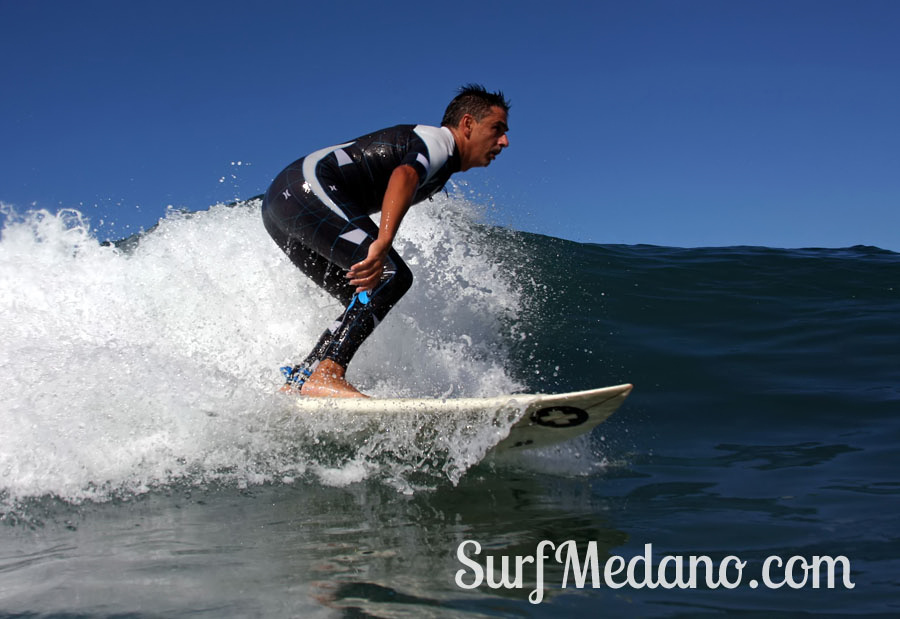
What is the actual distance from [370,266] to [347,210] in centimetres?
49

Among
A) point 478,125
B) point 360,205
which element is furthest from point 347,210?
point 478,125

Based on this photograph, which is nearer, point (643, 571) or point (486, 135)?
point (643, 571)

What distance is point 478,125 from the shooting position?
4180 mm

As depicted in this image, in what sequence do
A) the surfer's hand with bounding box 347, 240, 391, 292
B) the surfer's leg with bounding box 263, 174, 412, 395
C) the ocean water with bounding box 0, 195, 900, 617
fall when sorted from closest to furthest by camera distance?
the ocean water with bounding box 0, 195, 900, 617, the surfer's hand with bounding box 347, 240, 391, 292, the surfer's leg with bounding box 263, 174, 412, 395

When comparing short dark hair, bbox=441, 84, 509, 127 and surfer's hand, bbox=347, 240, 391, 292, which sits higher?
short dark hair, bbox=441, 84, 509, 127

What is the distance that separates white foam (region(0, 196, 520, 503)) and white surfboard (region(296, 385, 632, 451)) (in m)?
0.10

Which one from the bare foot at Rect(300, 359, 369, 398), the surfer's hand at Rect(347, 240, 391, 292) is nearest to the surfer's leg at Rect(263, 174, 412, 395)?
the bare foot at Rect(300, 359, 369, 398)

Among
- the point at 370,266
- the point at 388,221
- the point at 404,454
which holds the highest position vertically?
the point at 388,221

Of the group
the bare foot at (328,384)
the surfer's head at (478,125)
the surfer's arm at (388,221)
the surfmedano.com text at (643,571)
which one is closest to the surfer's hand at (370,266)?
the surfer's arm at (388,221)

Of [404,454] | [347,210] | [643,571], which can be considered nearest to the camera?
[643,571]

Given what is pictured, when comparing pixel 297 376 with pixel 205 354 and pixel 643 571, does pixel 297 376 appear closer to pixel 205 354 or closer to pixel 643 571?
pixel 205 354

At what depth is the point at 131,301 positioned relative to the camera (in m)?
5.52

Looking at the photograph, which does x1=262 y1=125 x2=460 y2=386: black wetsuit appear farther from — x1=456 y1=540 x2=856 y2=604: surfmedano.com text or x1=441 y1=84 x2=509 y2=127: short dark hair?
x1=456 y1=540 x2=856 y2=604: surfmedano.com text

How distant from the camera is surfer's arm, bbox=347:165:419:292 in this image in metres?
3.77
